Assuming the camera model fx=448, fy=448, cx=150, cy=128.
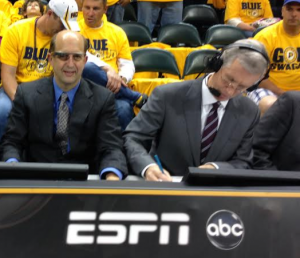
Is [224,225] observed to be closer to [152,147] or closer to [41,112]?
[152,147]

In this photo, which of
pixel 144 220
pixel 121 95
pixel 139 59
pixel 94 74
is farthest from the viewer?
pixel 139 59

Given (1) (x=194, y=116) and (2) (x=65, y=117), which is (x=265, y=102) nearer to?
(1) (x=194, y=116)

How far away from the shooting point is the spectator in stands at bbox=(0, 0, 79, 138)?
2.92 metres

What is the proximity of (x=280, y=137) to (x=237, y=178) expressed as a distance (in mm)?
1145

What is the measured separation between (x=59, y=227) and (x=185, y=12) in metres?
5.52

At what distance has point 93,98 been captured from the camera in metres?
2.20

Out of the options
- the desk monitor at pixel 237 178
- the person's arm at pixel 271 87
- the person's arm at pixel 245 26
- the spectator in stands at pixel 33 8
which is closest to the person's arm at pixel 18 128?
the desk monitor at pixel 237 178

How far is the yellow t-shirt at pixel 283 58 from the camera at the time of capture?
3.63 metres

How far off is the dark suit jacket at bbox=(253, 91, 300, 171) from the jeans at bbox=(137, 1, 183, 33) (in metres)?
3.44

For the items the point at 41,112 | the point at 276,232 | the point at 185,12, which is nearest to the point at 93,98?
the point at 41,112

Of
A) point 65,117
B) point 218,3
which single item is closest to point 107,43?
point 65,117

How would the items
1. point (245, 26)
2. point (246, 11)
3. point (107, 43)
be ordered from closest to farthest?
point (107, 43) < point (245, 26) < point (246, 11)

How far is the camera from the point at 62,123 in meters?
2.17

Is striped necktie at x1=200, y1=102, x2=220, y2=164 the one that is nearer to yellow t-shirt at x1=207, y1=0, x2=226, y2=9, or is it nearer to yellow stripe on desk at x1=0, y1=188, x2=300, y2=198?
yellow stripe on desk at x1=0, y1=188, x2=300, y2=198
